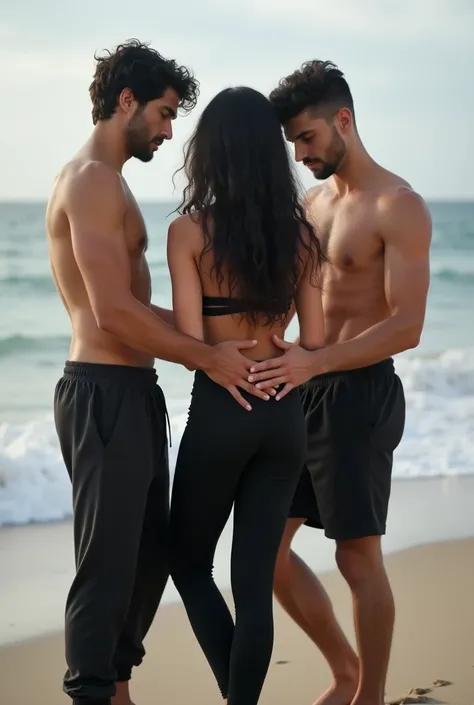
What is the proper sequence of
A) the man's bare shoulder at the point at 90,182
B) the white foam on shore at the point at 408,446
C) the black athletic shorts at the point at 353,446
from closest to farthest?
the man's bare shoulder at the point at 90,182 < the black athletic shorts at the point at 353,446 < the white foam on shore at the point at 408,446

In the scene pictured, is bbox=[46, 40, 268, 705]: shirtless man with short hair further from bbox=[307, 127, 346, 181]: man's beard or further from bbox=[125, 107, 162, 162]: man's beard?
bbox=[307, 127, 346, 181]: man's beard

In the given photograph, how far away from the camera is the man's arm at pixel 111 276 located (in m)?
2.99

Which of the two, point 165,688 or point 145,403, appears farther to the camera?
point 165,688

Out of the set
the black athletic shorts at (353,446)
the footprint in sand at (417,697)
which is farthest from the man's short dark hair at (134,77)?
the footprint in sand at (417,697)

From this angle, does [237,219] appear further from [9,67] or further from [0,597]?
[9,67]

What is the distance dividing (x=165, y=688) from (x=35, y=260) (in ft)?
53.7

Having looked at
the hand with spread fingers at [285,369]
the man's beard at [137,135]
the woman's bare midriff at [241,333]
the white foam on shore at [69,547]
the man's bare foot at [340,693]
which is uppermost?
the man's beard at [137,135]

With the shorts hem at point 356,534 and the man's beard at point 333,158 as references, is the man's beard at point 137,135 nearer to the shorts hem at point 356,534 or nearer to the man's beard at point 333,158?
the man's beard at point 333,158

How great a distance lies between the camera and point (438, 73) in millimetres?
23469

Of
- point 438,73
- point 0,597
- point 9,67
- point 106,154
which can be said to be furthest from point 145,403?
point 438,73

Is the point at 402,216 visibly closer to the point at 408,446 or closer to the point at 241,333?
the point at 241,333

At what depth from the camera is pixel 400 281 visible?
11.2 ft

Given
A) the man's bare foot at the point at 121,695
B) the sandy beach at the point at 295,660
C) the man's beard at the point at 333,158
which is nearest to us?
the man's bare foot at the point at 121,695

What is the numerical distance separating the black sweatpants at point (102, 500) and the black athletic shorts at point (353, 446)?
573 millimetres
